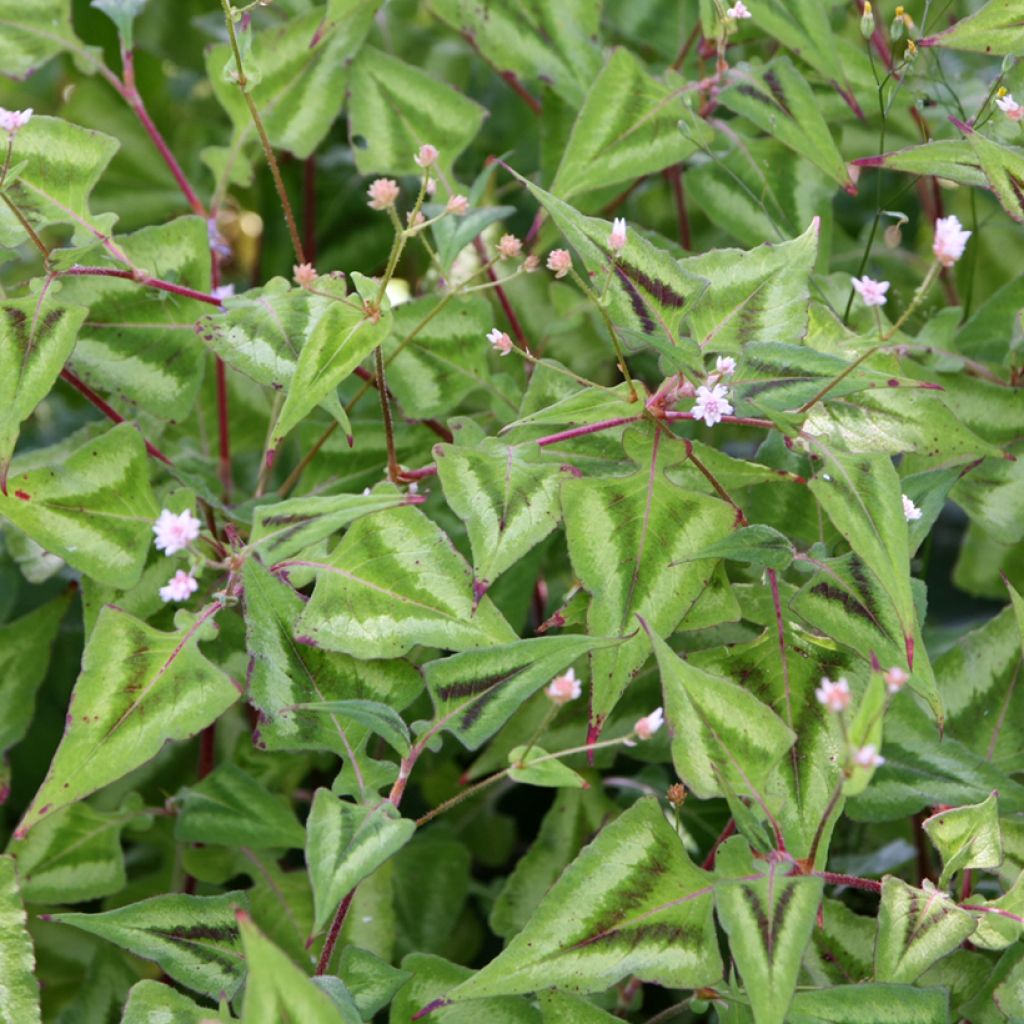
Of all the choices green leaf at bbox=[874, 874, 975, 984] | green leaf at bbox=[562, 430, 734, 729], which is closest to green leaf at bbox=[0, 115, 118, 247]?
green leaf at bbox=[562, 430, 734, 729]

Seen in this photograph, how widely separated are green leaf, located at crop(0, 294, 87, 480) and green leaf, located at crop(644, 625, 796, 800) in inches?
15.7

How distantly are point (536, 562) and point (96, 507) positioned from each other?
337 millimetres

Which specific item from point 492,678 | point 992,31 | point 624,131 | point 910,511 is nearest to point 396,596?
point 492,678

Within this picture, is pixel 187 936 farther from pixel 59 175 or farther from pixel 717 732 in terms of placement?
pixel 59 175

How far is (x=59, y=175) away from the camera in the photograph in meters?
0.85

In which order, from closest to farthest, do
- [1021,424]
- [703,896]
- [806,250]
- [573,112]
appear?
[703,896]
[806,250]
[1021,424]
[573,112]

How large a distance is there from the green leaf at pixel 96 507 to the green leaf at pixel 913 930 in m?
0.50

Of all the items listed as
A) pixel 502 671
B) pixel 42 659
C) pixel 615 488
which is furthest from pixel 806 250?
pixel 42 659

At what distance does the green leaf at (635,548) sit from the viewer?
2.31ft

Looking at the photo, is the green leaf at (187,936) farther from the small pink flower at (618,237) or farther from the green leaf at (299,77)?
the green leaf at (299,77)

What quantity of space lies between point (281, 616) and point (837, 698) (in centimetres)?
34

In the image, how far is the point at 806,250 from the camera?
79 centimetres

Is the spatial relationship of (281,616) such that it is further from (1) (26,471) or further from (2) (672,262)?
(2) (672,262)

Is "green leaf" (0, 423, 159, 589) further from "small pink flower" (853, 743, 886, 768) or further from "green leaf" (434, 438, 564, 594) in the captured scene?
"small pink flower" (853, 743, 886, 768)
